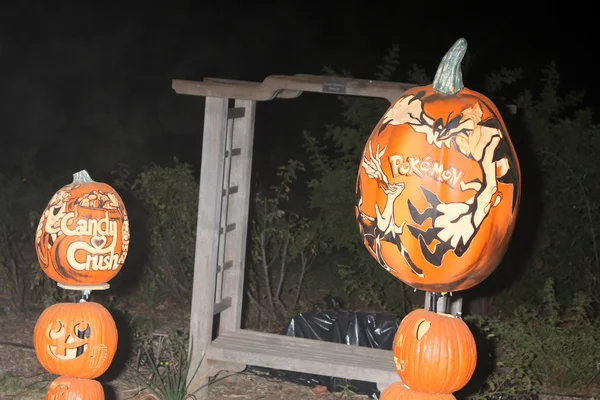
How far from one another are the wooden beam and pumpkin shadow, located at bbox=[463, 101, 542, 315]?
1.84 m

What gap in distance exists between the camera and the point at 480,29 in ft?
34.3

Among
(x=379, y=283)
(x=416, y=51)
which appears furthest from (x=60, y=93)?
(x=379, y=283)

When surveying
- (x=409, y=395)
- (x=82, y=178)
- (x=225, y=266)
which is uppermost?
(x=82, y=178)

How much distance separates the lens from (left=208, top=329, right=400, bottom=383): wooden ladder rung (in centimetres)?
487

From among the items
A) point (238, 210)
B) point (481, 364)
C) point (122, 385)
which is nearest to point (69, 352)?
point (122, 385)

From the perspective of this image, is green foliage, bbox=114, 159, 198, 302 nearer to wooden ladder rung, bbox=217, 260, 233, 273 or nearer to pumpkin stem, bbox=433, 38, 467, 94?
wooden ladder rung, bbox=217, 260, 233, 273

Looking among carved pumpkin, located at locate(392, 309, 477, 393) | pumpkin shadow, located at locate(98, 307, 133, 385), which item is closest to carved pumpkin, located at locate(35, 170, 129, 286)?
carved pumpkin, located at locate(392, 309, 477, 393)

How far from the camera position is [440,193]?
310cm

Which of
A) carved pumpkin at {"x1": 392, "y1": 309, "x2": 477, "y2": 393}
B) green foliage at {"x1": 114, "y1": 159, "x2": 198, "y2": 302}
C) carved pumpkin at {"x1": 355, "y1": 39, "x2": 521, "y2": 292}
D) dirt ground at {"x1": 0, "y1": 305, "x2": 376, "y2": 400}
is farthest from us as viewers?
green foliage at {"x1": 114, "y1": 159, "x2": 198, "y2": 302}

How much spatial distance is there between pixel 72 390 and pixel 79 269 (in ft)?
1.84

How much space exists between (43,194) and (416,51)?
192 inches

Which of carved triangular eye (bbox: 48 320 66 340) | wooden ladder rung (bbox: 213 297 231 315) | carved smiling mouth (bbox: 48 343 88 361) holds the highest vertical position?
carved triangular eye (bbox: 48 320 66 340)

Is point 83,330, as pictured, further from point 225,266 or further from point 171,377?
point 225,266

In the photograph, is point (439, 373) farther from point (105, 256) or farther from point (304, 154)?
point (304, 154)
